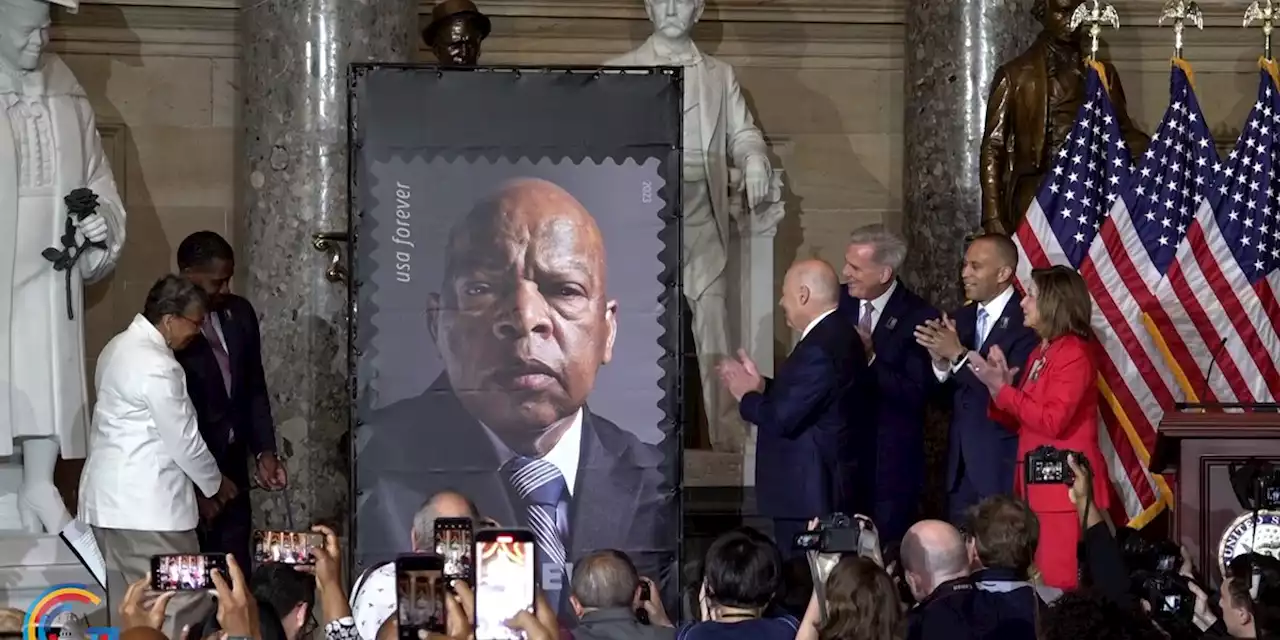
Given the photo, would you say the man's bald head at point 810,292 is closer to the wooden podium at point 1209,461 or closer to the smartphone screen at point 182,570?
the wooden podium at point 1209,461

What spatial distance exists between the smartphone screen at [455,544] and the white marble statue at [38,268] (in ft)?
11.6

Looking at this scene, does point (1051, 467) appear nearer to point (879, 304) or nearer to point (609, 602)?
point (609, 602)

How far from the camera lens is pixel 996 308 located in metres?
8.41

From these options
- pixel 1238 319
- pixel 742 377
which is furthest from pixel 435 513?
pixel 1238 319

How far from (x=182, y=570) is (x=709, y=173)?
4.93 metres

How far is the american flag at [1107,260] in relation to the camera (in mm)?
9016

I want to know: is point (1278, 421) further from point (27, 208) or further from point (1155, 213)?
point (27, 208)

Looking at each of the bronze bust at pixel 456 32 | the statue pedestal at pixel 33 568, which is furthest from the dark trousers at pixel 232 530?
the bronze bust at pixel 456 32

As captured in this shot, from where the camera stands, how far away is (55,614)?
15.4 ft

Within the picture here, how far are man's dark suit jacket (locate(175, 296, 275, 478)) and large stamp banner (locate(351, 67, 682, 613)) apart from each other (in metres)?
0.82

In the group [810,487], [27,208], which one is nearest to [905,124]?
[810,487]

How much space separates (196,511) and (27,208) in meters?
1.59

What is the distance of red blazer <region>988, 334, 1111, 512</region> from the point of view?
770cm

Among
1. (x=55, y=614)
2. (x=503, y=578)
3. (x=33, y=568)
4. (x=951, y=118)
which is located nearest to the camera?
(x=503, y=578)
